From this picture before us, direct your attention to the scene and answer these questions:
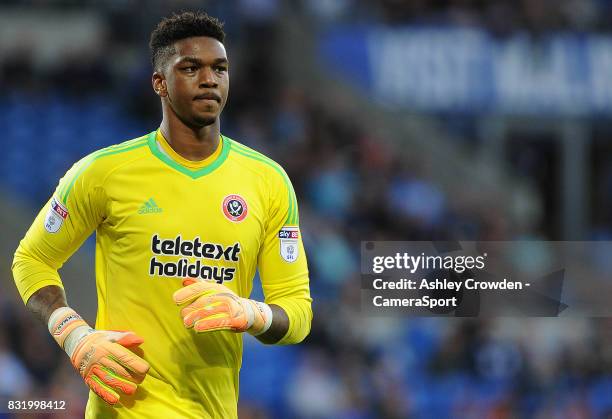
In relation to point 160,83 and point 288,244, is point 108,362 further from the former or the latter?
point 160,83

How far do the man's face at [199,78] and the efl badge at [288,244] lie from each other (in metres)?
0.48

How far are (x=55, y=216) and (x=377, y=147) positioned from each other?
765cm

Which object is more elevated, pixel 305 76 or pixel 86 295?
pixel 305 76

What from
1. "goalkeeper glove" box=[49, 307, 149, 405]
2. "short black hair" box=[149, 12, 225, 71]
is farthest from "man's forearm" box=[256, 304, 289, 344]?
"short black hair" box=[149, 12, 225, 71]

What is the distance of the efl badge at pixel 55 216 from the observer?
3.85m

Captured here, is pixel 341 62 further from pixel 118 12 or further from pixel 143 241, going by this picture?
pixel 143 241

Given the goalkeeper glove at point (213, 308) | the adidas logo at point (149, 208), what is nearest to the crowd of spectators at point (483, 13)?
the adidas logo at point (149, 208)

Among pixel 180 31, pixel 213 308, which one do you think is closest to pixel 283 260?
pixel 213 308

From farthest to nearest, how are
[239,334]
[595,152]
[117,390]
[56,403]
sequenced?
[595,152] → [56,403] → [239,334] → [117,390]

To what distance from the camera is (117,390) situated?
3.64m

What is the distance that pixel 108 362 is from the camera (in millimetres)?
3598

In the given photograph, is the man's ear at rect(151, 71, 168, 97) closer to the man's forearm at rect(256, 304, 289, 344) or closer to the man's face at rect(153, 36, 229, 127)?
the man's face at rect(153, 36, 229, 127)

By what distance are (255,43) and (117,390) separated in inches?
356

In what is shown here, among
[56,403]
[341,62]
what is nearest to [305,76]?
[341,62]
